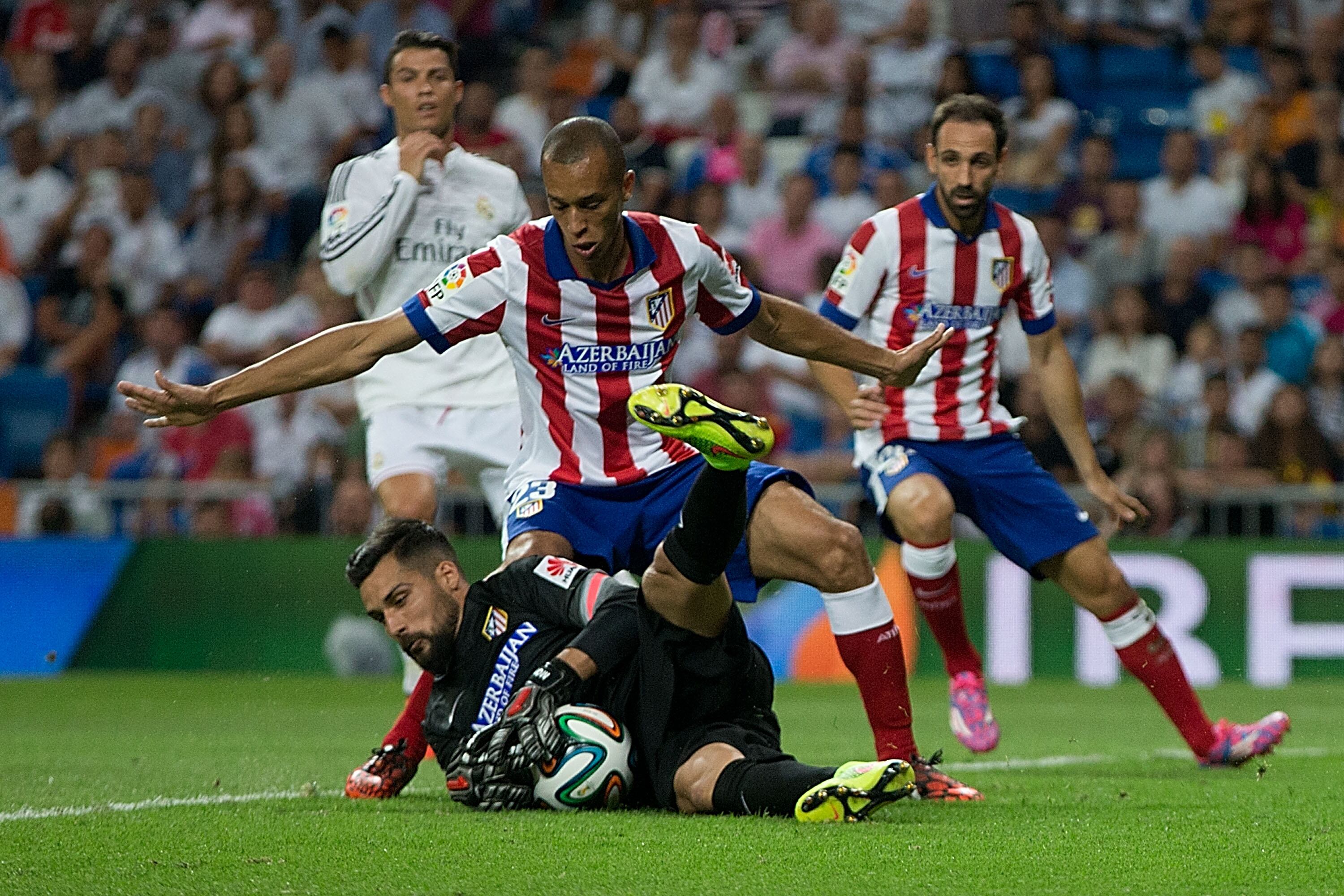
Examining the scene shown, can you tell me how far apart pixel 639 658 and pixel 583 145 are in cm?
133

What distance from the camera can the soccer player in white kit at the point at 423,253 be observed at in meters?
6.89

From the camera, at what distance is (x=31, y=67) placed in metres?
16.2

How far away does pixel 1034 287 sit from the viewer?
6.93m

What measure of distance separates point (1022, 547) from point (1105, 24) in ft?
29.9

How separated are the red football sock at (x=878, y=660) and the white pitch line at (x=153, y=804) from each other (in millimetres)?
1615

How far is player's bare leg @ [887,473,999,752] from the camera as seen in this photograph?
6.74m

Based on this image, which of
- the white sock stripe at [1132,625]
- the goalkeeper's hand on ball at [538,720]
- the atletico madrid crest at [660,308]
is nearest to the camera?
the goalkeeper's hand on ball at [538,720]

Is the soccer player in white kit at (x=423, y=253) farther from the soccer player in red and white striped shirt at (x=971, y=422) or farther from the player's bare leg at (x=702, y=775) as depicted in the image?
the player's bare leg at (x=702, y=775)

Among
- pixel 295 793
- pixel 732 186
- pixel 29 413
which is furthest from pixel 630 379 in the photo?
pixel 29 413

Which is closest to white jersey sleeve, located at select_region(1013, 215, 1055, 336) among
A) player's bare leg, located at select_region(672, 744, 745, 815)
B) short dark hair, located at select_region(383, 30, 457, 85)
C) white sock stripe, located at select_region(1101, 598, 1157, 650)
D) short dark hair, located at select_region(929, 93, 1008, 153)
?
short dark hair, located at select_region(929, 93, 1008, 153)

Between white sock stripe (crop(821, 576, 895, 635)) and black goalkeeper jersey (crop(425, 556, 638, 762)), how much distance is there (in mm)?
666

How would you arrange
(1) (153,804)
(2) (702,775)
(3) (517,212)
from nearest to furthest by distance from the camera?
(2) (702,775), (1) (153,804), (3) (517,212)

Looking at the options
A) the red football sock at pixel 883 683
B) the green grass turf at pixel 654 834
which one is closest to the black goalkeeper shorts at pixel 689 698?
the green grass turf at pixel 654 834

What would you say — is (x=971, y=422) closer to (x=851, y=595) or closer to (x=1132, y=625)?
(x=1132, y=625)
